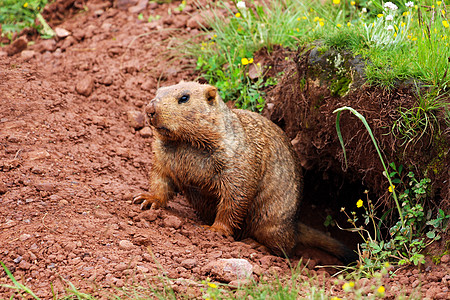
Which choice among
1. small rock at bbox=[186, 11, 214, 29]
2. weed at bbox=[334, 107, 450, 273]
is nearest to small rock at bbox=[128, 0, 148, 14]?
small rock at bbox=[186, 11, 214, 29]

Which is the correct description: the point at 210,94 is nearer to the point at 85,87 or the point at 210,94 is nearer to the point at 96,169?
the point at 96,169

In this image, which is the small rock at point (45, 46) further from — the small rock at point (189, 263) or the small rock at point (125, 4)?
the small rock at point (189, 263)

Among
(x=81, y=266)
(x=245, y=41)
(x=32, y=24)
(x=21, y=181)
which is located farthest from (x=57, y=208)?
(x=32, y=24)

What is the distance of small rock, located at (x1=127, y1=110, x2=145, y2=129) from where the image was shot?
638 centimetres

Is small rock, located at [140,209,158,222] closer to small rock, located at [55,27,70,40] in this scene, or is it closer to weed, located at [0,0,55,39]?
small rock, located at [55,27,70,40]

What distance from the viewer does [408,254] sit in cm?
434

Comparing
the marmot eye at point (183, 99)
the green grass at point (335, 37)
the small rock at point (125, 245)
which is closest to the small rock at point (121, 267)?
the small rock at point (125, 245)

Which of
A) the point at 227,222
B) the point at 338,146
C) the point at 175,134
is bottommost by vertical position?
the point at 227,222

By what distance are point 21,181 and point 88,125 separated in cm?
151

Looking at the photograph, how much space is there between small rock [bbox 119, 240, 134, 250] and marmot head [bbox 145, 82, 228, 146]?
41.7 inches

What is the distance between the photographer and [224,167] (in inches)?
191

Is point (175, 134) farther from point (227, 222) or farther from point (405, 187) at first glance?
point (405, 187)

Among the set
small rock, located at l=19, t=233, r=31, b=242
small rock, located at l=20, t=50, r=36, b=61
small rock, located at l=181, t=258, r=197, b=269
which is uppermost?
small rock, located at l=20, t=50, r=36, b=61

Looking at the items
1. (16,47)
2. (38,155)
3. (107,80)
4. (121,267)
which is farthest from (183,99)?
(16,47)
